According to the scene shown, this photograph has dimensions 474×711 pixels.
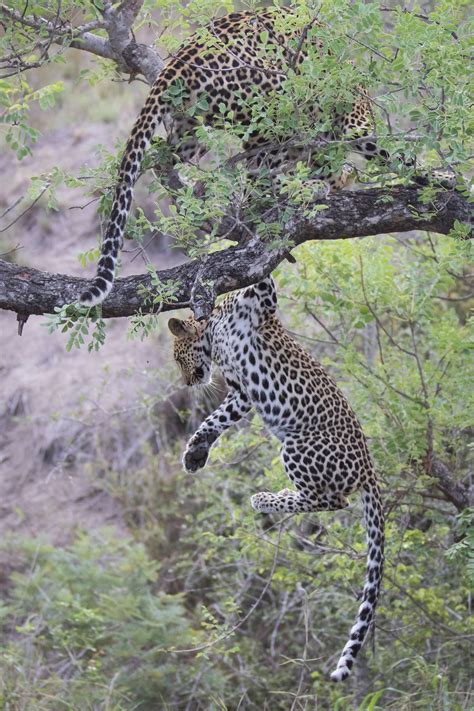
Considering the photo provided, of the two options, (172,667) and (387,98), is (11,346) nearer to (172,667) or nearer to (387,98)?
(172,667)

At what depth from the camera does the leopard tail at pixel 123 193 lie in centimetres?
528

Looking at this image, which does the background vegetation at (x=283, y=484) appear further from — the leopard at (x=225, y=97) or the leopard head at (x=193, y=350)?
the leopard head at (x=193, y=350)

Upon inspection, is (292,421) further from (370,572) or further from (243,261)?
(243,261)

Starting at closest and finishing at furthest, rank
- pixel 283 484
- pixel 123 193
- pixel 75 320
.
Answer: pixel 75 320, pixel 123 193, pixel 283 484

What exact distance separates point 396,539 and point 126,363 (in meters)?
6.45

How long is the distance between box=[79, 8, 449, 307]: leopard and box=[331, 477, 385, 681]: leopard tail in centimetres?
193

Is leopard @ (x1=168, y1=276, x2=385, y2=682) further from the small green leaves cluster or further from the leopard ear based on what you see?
the small green leaves cluster

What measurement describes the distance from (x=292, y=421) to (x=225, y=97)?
2.07 meters

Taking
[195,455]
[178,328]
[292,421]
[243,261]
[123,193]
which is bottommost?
[195,455]

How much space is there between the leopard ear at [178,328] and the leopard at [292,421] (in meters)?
0.24

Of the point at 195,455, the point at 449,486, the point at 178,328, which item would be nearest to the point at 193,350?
the point at 178,328

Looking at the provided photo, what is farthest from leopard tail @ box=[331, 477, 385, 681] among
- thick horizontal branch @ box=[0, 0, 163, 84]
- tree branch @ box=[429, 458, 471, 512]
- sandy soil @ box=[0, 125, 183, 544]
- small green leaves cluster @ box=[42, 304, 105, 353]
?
sandy soil @ box=[0, 125, 183, 544]

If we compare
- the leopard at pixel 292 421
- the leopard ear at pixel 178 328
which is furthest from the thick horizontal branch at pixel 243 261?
the leopard ear at pixel 178 328

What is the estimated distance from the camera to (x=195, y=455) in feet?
22.9
